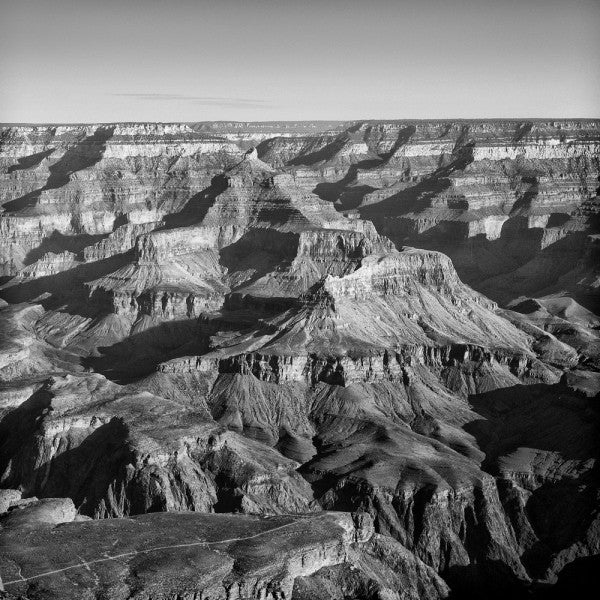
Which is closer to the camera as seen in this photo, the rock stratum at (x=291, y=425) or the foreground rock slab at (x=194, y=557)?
the foreground rock slab at (x=194, y=557)

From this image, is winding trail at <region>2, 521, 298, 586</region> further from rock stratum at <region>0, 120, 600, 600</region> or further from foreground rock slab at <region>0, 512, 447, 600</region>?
rock stratum at <region>0, 120, 600, 600</region>

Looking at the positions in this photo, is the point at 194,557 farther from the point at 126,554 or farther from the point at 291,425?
the point at 291,425

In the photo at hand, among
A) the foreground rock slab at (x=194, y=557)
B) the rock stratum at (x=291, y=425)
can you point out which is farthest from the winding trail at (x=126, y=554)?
the rock stratum at (x=291, y=425)

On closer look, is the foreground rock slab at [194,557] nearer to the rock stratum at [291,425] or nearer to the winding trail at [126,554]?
the winding trail at [126,554]

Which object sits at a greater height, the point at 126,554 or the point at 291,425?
the point at 126,554

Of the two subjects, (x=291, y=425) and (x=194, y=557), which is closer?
(x=194, y=557)

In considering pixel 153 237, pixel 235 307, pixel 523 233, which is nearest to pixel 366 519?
pixel 235 307

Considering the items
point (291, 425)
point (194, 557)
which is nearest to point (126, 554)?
point (194, 557)

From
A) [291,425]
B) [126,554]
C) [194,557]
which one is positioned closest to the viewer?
[126,554]
